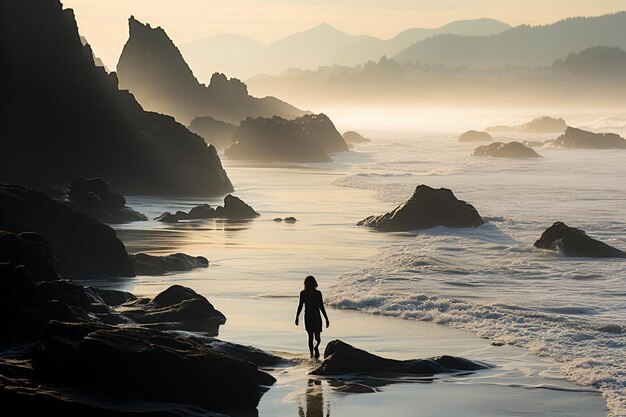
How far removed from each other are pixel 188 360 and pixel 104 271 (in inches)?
591

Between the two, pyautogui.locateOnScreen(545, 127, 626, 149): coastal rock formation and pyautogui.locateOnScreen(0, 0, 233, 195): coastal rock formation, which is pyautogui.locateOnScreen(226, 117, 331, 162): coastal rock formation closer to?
pyautogui.locateOnScreen(0, 0, 233, 195): coastal rock formation

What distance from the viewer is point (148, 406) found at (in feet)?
45.9

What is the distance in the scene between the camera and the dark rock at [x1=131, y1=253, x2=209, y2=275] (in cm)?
3081

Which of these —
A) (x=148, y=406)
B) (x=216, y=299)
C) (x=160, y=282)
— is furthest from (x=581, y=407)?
(x=160, y=282)

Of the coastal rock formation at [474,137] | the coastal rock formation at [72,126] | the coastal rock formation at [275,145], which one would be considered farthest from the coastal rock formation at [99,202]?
the coastal rock formation at [474,137]

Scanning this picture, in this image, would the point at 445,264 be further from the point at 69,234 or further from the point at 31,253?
the point at 31,253

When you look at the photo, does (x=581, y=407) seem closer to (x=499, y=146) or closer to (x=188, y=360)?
(x=188, y=360)

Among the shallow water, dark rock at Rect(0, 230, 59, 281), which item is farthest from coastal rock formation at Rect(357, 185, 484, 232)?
dark rock at Rect(0, 230, 59, 281)

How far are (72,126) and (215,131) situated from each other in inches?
3135

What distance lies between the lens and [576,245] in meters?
35.9

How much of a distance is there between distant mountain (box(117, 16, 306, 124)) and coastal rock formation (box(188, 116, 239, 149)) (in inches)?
1036

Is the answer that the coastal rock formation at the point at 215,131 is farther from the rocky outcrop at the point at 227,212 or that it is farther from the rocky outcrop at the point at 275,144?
the rocky outcrop at the point at 227,212

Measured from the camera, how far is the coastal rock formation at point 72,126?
5297 centimetres

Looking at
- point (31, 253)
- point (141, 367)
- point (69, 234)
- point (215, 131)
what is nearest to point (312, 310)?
point (141, 367)
